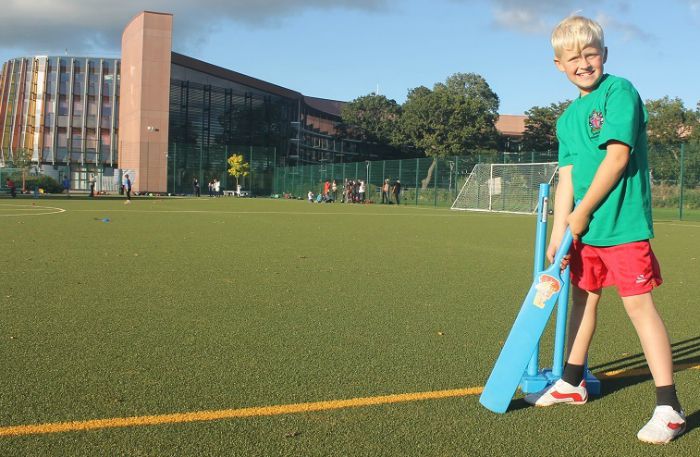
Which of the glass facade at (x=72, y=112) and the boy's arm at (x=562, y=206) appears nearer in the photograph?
the boy's arm at (x=562, y=206)

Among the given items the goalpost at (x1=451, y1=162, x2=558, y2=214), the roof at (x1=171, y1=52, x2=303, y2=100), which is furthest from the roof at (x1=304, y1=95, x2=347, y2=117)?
the goalpost at (x1=451, y1=162, x2=558, y2=214)

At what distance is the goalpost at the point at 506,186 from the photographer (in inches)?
1324

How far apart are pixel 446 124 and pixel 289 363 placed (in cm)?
7738

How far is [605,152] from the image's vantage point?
10.7 ft

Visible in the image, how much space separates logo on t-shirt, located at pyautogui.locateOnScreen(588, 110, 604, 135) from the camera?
322cm

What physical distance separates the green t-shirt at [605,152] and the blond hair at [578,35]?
19cm

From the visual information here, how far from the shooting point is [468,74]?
99625 millimetres

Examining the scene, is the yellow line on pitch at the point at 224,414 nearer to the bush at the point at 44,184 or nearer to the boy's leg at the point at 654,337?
the boy's leg at the point at 654,337

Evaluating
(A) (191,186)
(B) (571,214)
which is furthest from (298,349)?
(A) (191,186)

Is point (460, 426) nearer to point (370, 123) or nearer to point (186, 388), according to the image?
point (186, 388)

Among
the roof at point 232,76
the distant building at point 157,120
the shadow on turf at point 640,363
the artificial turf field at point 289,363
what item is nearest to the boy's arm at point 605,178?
the artificial turf field at point 289,363

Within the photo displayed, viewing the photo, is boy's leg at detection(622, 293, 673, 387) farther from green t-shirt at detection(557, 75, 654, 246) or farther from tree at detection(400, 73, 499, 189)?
tree at detection(400, 73, 499, 189)

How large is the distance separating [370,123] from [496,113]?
54.7 feet

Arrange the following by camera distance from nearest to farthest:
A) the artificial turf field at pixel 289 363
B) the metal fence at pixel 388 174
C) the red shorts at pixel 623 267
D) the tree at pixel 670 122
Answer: the artificial turf field at pixel 289 363 → the red shorts at pixel 623 267 → the metal fence at pixel 388 174 → the tree at pixel 670 122
